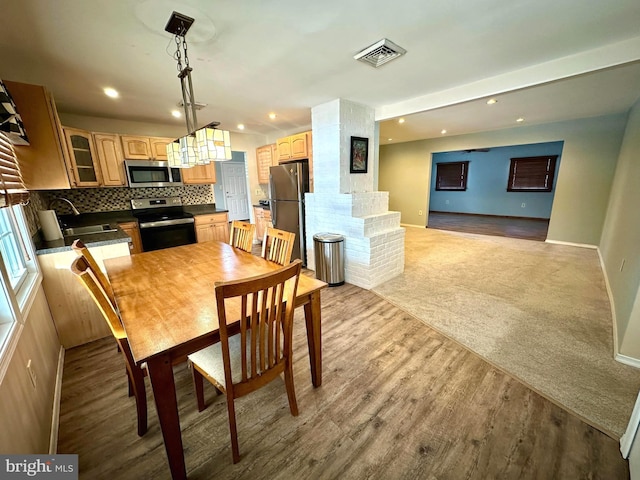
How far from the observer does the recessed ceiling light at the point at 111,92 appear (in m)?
2.62

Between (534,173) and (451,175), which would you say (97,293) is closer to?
(534,173)

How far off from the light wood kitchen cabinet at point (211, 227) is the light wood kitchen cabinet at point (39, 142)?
6.67 feet

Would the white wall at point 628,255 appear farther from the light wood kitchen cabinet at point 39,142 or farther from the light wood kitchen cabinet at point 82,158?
the light wood kitchen cabinet at point 82,158

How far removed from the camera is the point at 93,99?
9.50 feet

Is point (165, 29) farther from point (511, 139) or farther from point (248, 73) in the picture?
point (511, 139)

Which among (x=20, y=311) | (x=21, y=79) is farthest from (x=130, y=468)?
(x=21, y=79)

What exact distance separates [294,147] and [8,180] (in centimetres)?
321

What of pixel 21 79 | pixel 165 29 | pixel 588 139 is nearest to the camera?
pixel 165 29

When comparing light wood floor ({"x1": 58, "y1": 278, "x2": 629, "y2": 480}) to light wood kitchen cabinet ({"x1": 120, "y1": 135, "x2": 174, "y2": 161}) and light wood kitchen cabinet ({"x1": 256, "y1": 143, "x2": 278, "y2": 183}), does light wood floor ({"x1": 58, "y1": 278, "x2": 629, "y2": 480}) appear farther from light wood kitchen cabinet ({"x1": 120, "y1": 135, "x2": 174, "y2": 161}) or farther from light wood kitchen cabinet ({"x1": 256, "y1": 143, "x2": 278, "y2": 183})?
light wood kitchen cabinet ({"x1": 256, "y1": 143, "x2": 278, "y2": 183})

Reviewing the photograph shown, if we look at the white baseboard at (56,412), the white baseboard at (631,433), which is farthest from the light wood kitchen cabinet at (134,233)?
the white baseboard at (631,433)

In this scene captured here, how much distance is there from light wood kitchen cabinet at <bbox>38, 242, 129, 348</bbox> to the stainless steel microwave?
1796 millimetres

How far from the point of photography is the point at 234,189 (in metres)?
7.82

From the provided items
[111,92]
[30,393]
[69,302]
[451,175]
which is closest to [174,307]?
[30,393]

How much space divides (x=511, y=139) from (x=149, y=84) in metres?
6.77
